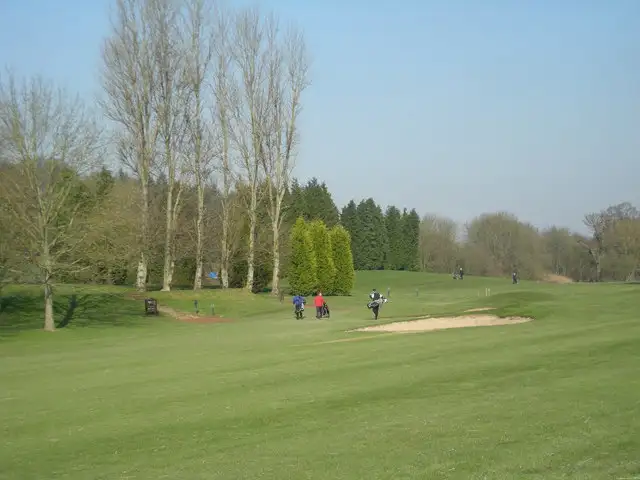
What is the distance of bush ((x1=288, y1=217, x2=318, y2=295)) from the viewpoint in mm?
62062

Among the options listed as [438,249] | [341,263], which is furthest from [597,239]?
[341,263]

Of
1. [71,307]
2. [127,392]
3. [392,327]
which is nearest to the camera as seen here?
[127,392]

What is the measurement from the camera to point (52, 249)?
38.7 m

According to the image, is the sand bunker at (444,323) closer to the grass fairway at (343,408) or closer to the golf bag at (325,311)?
the grass fairway at (343,408)

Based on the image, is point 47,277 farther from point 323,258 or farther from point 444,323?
point 323,258

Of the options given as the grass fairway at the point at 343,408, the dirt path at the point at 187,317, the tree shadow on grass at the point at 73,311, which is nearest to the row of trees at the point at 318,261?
the dirt path at the point at 187,317

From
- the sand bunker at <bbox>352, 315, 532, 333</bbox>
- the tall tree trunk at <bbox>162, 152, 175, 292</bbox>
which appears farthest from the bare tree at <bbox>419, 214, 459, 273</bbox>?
the sand bunker at <bbox>352, 315, 532, 333</bbox>

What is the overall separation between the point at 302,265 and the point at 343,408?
5094cm

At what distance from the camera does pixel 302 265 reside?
62.3 metres

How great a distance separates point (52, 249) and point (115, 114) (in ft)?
53.1

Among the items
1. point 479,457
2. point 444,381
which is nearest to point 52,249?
point 444,381

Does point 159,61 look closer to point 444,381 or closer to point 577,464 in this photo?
point 444,381

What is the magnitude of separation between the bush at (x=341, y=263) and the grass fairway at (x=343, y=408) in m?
42.9

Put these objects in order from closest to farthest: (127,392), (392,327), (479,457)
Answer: (479,457), (127,392), (392,327)
